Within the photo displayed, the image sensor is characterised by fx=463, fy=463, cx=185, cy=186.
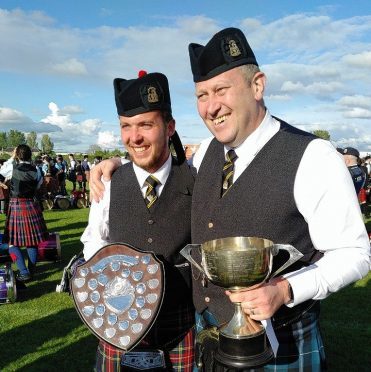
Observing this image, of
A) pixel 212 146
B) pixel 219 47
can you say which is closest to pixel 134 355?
pixel 212 146

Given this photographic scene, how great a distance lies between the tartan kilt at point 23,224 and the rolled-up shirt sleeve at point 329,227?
532 centimetres

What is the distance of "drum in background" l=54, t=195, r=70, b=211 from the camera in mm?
13055

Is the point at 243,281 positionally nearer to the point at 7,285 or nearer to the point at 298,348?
the point at 298,348

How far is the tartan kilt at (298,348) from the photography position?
1.71 meters

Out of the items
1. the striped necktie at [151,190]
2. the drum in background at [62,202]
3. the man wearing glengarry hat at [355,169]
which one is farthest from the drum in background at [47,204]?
the striped necktie at [151,190]

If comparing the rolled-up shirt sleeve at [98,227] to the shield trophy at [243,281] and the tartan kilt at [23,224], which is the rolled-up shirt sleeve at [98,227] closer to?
the shield trophy at [243,281]

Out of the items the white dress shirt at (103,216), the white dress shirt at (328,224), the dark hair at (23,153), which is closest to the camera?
the white dress shirt at (328,224)

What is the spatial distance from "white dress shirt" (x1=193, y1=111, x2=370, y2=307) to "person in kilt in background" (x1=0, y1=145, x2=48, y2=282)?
17.0 ft

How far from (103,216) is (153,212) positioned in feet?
0.86

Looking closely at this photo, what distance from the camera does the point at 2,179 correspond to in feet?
35.7

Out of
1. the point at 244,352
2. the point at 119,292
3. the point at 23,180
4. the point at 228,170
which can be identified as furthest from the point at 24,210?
the point at 244,352

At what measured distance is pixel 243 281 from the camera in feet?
4.53

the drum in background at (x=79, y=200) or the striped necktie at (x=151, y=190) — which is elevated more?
the striped necktie at (x=151, y=190)

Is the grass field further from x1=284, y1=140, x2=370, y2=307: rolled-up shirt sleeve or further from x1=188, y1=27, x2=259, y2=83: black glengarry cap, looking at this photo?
x1=188, y1=27, x2=259, y2=83: black glengarry cap
